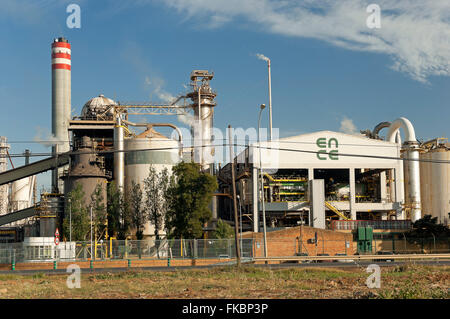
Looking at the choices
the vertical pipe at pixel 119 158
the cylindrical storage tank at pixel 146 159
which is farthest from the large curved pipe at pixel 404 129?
the vertical pipe at pixel 119 158

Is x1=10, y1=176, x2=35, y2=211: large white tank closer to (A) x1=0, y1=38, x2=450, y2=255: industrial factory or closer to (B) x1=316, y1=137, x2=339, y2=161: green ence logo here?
(A) x1=0, y1=38, x2=450, y2=255: industrial factory

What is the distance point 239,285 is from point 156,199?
43008mm

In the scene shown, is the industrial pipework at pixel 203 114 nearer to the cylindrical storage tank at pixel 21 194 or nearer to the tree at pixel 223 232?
the tree at pixel 223 232

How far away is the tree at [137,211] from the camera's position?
216 ft

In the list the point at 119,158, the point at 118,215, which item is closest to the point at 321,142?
the point at 119,158

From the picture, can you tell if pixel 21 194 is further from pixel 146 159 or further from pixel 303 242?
pixel 303 242

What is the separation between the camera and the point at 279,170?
69500 mm

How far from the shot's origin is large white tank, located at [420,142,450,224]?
233ft

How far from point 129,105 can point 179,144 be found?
35.9 feet

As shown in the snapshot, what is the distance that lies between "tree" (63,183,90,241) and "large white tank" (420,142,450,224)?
4512cm

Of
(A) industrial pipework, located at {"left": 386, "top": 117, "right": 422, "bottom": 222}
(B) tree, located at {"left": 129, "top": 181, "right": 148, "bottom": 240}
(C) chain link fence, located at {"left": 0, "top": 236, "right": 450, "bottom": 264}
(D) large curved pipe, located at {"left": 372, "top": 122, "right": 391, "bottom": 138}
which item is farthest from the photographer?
(D) large curved pipe, located at {"left": 372, "top": 122, "right": 391, "bottom": 138}

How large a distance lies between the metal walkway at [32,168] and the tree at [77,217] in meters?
12.3

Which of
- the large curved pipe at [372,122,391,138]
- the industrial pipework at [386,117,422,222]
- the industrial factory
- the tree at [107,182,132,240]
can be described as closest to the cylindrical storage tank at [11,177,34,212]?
the industrial factory
